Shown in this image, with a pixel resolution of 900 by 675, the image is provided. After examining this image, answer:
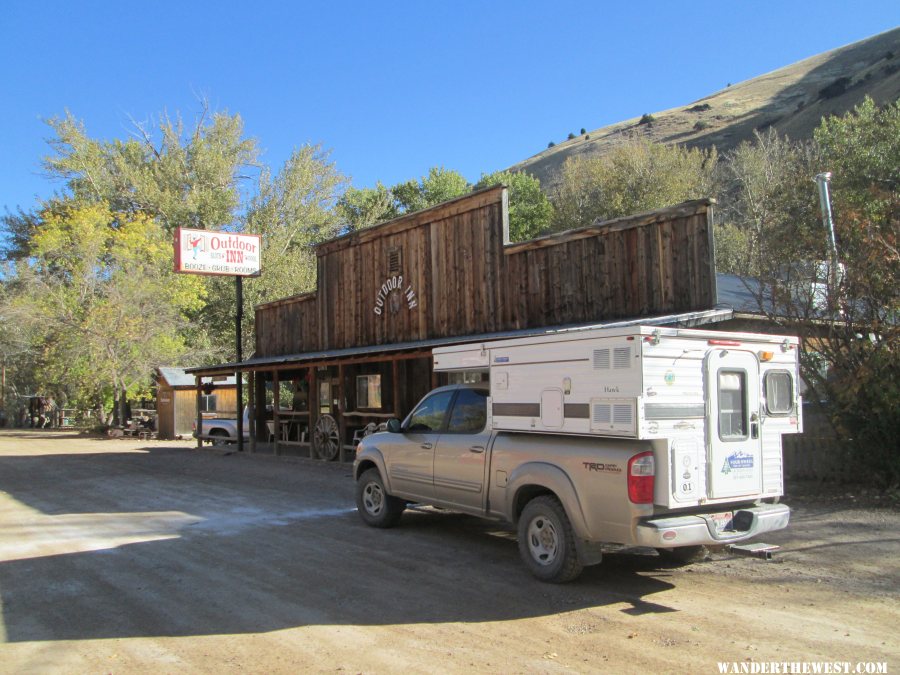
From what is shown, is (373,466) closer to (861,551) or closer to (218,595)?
(218,595)

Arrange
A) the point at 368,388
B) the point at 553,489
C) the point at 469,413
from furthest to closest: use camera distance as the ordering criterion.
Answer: the point at 368,388 → the point at 469,413 → the point at 553,489

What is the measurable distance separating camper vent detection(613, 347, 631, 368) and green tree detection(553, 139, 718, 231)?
32.3 metres

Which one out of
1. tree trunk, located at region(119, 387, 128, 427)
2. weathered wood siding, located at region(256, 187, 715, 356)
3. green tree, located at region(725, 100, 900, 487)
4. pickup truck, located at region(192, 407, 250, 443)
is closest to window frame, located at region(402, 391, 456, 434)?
weathered wood siding, located at region(256, 187, 715, 356)

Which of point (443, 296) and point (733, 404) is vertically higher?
point (443, 296)

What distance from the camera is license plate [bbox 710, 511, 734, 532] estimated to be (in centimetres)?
592

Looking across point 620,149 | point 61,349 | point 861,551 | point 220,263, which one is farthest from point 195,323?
point 861,551

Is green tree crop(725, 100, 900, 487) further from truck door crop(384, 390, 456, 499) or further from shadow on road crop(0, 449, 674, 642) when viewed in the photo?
truck door crop(384, 390, 456, 499)

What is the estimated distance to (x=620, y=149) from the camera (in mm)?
40406

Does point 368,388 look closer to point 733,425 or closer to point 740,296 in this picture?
point 740,296

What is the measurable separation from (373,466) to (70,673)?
4986 millimetres

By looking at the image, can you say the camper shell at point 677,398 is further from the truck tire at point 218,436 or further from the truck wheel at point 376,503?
the truck tire at point 218,436

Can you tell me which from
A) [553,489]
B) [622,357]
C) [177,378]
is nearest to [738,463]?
[622,357]

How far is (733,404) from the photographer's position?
6336 mm

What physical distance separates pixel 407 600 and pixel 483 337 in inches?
335
